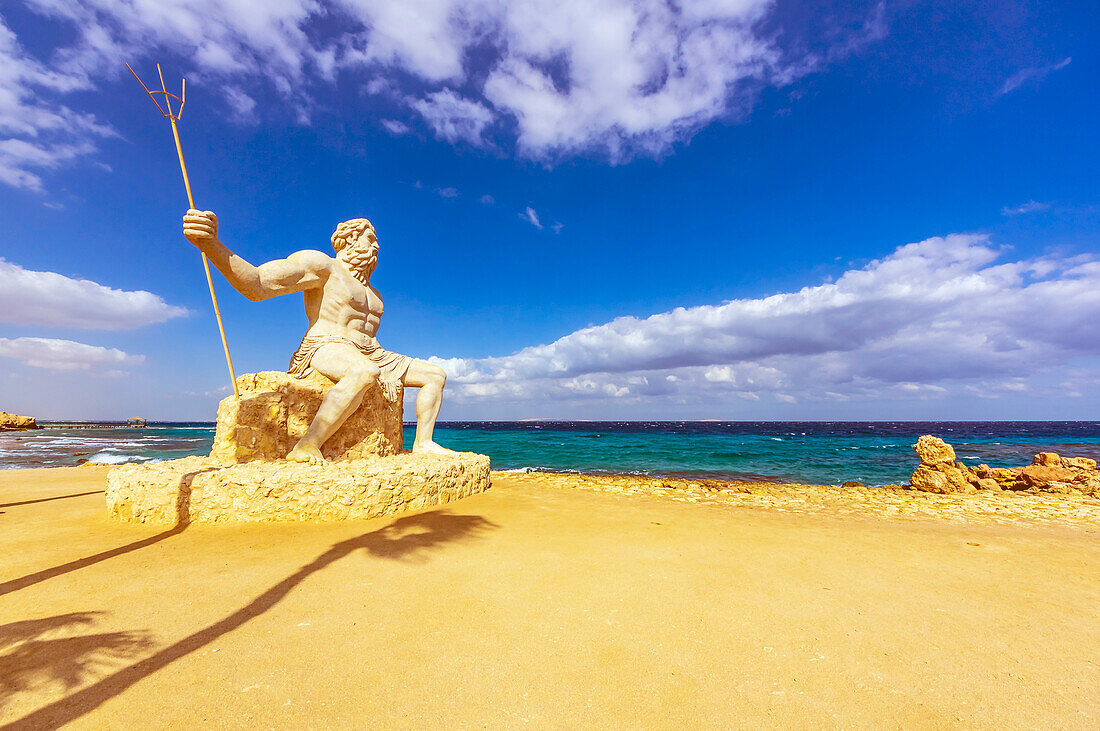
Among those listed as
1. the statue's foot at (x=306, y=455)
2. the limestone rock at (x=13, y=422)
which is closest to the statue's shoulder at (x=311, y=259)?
the statue's foot at (x=306, y=455)

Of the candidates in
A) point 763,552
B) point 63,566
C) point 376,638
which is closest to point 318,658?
point 376,638

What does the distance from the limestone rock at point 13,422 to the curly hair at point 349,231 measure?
63.0 m

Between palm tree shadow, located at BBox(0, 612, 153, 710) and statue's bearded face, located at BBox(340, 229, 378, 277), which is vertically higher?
statue's bearded face, located at BBox(340, 229, 378, 277)

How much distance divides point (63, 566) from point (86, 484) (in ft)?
19.3

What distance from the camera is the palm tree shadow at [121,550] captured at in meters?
2.79

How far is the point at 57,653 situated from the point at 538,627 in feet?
7.16

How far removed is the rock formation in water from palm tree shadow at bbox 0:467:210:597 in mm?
11908

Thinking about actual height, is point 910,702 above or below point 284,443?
below

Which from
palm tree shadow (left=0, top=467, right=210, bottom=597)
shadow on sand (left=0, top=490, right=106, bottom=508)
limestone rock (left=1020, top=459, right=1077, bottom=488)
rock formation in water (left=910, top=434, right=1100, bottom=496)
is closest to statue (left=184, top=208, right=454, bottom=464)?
palm tree shadow (left=0, top=467, right=210, bottom=597)

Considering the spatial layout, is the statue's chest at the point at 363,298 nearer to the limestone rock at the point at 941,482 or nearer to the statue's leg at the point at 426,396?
the statue's leg at the point at 426,396

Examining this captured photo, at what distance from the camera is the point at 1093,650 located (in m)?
2.12

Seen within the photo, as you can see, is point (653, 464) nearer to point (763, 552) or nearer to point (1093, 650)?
point (763, 552)

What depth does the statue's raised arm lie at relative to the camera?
3975 mm

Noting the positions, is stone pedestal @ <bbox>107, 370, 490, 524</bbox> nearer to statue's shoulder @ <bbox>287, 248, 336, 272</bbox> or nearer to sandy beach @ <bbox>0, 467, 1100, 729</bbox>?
sandy beach @ <bbox>0, 467, 1100, 729</bbox>
